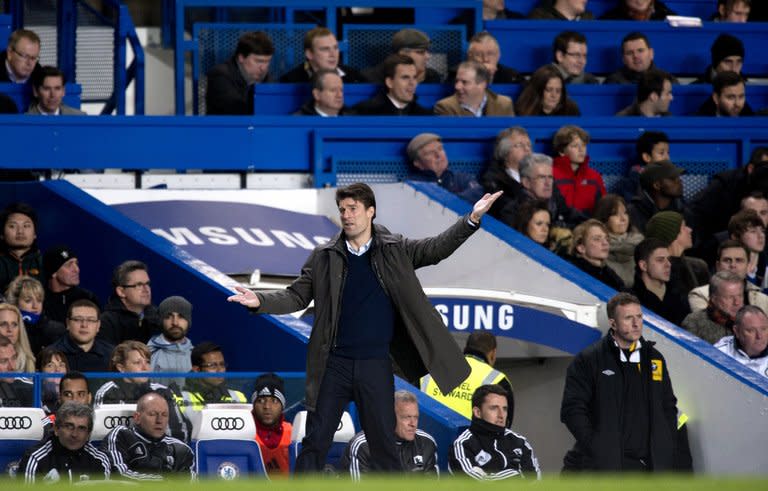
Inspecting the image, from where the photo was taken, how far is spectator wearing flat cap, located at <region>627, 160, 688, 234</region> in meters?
13.2

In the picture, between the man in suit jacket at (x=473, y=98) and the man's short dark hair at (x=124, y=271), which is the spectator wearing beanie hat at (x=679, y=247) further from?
the man's short dark hair at (x=124, y=271)

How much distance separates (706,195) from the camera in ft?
44.9

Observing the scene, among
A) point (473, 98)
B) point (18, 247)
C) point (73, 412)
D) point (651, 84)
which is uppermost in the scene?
point (651, 84)

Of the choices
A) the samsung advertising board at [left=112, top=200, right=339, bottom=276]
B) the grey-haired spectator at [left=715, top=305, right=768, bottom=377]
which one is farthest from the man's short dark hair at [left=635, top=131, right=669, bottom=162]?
the grey-haired spectator at [left=715, top=305, right=768, bottom=377]

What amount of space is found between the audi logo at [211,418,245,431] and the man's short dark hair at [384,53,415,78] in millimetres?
5713

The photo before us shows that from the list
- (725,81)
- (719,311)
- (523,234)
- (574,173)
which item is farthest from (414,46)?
(719,311)

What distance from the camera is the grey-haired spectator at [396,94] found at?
13.8 m

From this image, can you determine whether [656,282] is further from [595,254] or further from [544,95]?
[544,95]

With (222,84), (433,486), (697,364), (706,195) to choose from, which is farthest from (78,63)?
(433,486)

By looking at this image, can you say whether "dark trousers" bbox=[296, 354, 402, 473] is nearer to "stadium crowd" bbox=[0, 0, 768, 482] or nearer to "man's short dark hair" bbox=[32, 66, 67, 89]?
"stadium crowd" bbox=[0, 0, 768, 482]

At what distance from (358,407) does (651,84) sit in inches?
287

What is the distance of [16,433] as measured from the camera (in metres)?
8.52

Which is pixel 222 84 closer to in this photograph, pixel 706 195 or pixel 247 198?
pixel 247 198

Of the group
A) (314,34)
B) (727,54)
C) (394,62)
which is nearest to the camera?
(394,62)
